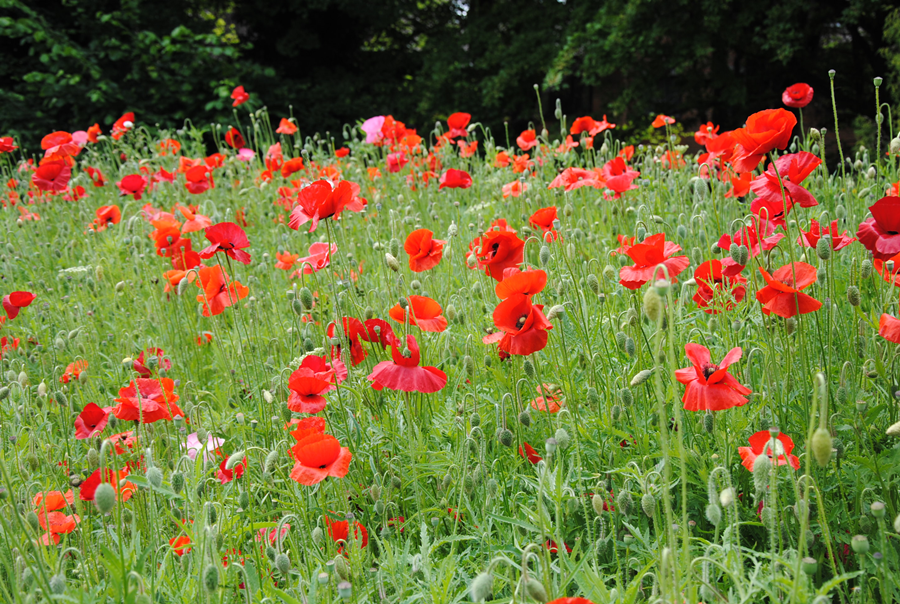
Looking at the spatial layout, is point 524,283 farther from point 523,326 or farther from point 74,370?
point 74,370

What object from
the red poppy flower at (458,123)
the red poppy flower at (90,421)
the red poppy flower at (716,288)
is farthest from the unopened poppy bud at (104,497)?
the red poppy flower at (458,123)

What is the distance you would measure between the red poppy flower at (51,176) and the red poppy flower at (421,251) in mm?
2519

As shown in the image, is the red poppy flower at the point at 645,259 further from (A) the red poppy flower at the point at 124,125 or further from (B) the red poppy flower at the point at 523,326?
(A) the red poppy flower at the point at 124,125

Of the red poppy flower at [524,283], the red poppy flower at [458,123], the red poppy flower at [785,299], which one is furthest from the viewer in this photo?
the red poppy flower at [458,123]

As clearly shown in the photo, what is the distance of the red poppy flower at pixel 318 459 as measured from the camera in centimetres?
134

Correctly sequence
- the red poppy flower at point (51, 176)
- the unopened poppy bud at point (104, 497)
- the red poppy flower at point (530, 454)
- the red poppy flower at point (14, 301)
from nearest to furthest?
the unopened poppy bud at point (104, 497), the red poppy flower at point (530, 454), the red poppy flower at point (14, 301), the red poppy flower at point (51, 176)

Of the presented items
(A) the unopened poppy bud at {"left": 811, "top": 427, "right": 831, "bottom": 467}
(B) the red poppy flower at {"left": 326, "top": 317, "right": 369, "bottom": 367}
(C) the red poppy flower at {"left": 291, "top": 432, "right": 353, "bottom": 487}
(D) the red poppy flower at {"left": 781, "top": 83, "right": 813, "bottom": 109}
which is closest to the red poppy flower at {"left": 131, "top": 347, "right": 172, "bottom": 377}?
(B) the red poppy flower at {"left": 326, "top": 317, "right": 369, "bottom": 367}

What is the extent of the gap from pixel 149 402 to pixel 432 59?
38.7ft

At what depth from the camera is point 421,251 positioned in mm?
2070

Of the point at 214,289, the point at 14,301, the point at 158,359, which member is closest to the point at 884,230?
the point at 214,289

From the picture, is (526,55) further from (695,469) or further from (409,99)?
(695,469)

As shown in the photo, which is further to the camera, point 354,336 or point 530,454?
point 354,336

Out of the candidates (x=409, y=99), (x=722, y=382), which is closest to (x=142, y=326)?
(x=722, y=382)

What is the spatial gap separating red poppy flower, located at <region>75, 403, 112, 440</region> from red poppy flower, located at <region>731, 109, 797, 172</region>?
1.74m
